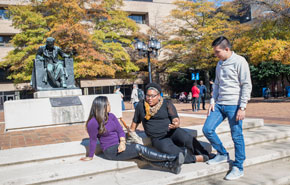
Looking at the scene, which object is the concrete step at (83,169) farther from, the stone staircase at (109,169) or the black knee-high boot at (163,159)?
the black knee-high boot at (163,159)

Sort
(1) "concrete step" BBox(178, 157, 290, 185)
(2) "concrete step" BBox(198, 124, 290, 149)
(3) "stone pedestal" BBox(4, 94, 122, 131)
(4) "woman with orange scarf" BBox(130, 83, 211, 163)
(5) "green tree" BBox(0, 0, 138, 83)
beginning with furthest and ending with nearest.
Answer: (5) "green tree" BBox(0, 0, 138, 83) → (3) "stone pedestal" BBox(4, 94, 122, 131) → (2) "concrete step" BBox(198, 124, 290, 149) → (4) "woman with orange scarf" BBox(130, 83, 211, 163) → (1) "concrete step" BBox(178, 157, 290, 185)

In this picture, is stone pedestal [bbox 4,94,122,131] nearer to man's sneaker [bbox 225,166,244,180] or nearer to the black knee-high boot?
the black knee-high boot

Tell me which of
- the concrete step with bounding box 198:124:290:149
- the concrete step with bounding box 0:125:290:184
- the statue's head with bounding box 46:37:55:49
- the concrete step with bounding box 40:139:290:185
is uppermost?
the statue's head with bounding box 46:37:55:49

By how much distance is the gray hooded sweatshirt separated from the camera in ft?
9.65

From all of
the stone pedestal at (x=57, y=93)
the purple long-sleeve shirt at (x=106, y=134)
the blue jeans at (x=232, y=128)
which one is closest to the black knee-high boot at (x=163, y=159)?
the purple long-sleeve shirt at (x=106, y=134)

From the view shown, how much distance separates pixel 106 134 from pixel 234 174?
1.91m

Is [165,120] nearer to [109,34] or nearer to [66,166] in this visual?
[66,166]

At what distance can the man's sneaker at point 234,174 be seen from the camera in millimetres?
3094

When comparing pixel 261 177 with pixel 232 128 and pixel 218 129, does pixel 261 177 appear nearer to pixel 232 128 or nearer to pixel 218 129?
pixel 232 128

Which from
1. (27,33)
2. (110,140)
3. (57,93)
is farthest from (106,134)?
(27,33)

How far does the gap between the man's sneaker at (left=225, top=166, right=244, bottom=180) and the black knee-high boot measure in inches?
26.9

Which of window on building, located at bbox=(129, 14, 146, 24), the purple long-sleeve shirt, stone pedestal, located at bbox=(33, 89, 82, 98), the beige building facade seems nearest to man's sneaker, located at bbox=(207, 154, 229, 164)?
the purple long-sleeve shirt

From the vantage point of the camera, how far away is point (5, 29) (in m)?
28.2

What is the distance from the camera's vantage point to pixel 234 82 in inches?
121
